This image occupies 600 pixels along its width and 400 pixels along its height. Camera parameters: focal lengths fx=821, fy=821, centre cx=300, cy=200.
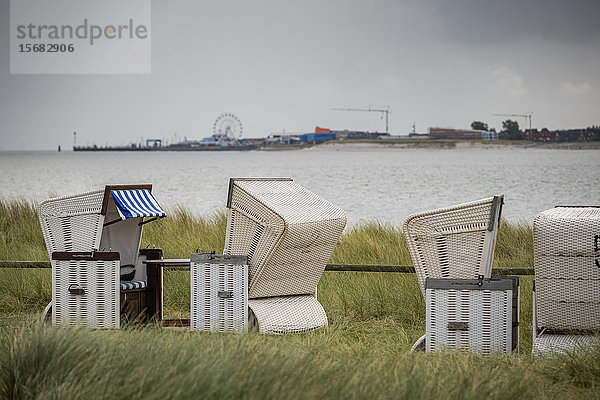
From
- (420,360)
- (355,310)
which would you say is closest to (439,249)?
(420,360)

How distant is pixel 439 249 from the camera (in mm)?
5621

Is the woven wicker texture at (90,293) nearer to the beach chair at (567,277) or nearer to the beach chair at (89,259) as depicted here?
the beach chair at (89,259)

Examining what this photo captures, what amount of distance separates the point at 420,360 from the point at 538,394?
33.4 inches

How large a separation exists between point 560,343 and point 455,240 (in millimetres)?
948

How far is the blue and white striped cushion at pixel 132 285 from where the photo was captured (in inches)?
275

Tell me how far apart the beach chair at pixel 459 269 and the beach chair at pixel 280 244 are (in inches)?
43.3

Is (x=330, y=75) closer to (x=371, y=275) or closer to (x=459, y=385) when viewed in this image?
(x=371, y=275)

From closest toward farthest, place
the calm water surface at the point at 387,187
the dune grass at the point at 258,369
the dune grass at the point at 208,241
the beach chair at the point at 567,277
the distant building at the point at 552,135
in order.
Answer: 1. the dune grass at the point at 258,369
2. the beach chair at the point at 567,277
3. the dune grass at the point at 208,241
4. the calm water surface at the point at 387,187
5. the distant building at the point at 552,135

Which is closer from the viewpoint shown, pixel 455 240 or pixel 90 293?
pixel 455 240

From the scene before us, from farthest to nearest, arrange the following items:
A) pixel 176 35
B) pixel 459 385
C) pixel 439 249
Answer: pixel 176 35, pixel 439 249, pixel 459 385

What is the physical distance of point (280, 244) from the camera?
632cm

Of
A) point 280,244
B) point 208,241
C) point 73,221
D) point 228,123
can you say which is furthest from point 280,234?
point 228,123

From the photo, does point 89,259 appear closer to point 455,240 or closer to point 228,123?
point 455,240

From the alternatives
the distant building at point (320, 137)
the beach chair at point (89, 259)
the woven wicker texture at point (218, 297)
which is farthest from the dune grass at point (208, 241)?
the distant building at point (320, 137)
